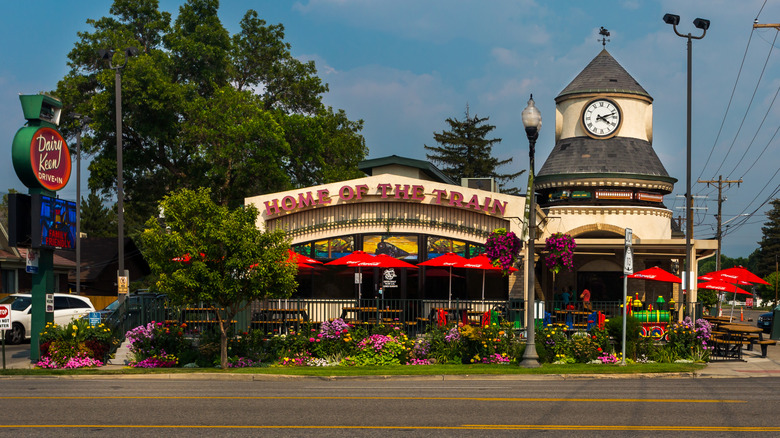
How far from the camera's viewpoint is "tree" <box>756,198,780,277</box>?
104m

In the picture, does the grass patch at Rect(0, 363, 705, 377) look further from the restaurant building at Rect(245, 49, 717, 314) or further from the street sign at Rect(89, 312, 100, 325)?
the restaurant building at Rect(245, 49, 717, 314)

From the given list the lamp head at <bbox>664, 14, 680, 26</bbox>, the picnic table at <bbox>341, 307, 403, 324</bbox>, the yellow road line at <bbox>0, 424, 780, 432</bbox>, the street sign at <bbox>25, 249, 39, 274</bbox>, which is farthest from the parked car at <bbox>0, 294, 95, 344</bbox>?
the lamp head at <bbox>664, 14, 680, 26</bbox>

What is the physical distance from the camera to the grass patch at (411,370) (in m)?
20.8

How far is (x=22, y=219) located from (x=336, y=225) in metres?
13.0

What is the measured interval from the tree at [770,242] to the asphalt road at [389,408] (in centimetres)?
9325

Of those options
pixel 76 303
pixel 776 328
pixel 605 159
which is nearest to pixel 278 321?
pixel 76 303

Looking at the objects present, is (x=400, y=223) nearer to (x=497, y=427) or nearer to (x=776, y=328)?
(x=776, y=328)

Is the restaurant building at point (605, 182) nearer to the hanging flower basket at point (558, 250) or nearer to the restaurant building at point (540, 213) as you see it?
the restaurant building at point (540, 213)

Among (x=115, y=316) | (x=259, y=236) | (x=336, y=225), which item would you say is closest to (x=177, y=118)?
(x=336, y=225)

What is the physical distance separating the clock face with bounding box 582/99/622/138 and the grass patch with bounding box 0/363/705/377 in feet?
77.5

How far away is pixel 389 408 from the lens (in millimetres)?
13469

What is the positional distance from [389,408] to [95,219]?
70763mm

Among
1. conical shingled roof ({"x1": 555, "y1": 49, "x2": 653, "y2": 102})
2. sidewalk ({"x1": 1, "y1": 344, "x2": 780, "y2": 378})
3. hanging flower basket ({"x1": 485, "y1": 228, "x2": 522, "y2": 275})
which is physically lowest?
sidewalk ({"x1": 1, "y1": 344, "x2": 780, "y2": 378})

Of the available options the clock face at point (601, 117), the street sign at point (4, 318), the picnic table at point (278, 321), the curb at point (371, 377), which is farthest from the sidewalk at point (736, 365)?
the clock face at point (601, 117)
